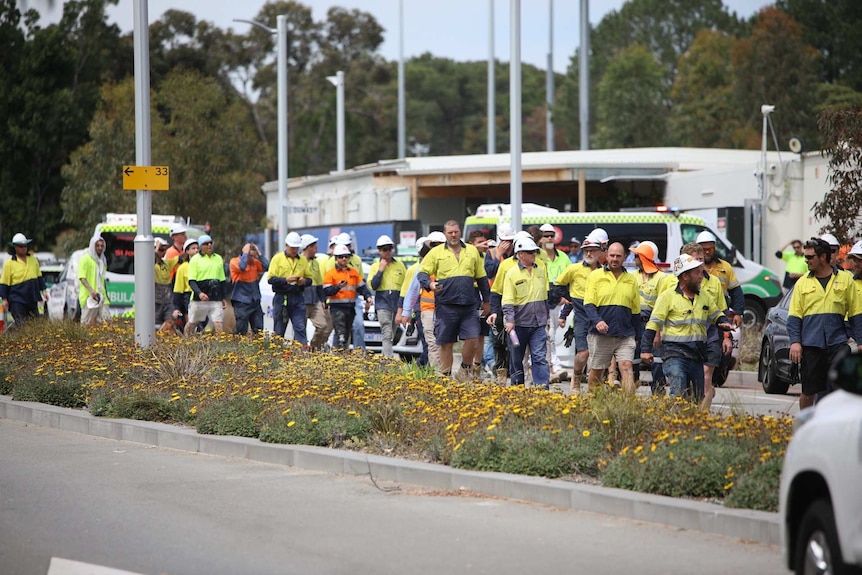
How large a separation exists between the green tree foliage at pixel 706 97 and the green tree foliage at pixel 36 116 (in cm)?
2988

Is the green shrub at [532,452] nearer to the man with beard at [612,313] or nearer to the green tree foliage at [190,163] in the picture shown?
the man with beard at [612,313]

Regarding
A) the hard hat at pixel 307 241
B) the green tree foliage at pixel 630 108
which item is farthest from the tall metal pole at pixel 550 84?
the hard hat at pixel 307 241

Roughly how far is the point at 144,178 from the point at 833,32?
5953 centimetres

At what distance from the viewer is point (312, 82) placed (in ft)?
241

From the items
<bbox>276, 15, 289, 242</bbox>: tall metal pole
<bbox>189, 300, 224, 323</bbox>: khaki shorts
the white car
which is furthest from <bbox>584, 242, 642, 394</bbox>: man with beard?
<bbox>276, 15, 289, 242</bbox>: tall metal pole

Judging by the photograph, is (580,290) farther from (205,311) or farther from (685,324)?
(205,311)

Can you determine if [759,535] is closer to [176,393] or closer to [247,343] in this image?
[176,393]

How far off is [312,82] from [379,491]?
2564 inches

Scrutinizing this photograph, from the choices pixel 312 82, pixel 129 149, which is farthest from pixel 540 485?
pixel 312 82

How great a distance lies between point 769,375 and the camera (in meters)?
16.8

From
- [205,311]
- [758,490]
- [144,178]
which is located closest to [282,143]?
[205,311]

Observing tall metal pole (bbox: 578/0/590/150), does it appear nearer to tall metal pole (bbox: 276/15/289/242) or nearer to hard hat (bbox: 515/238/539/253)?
tall metal pole (bbox: 276/15/289/242)

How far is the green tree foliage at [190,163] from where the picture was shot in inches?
1570

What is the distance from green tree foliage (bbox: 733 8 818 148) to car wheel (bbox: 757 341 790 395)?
164ft
